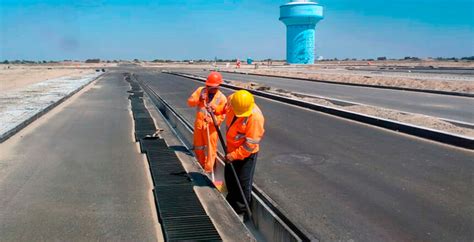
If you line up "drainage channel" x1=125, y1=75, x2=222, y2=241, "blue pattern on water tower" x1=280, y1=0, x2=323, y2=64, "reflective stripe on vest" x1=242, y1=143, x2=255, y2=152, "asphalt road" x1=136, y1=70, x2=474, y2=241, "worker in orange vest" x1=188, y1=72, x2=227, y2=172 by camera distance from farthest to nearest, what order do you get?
"blue pattern on water tower" x1=280, y1=0, x2=323, y2=64
"worker in orange vest" x1=188, y1=72, x2=227, y2=172
"reflective stripe on vest" x1=242, y1=143, x2=255, y2=152
"asphalt road" x1=136, y1=70, x2=474, y2=241
"drainage channel" x1=125, y1=75, x2=222, y2=241

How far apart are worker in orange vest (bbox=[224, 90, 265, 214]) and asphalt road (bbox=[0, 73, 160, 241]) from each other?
110 cm

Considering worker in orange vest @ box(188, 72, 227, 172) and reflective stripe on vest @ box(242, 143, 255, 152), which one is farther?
worker in orange vest @ box(188, 72, 227, 172)

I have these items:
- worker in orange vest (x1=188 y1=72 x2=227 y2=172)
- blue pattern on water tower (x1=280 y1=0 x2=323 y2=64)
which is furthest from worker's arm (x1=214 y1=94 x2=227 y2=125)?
blue pattern on water tower (x1=280 y1=0 x2=323 y2=64)

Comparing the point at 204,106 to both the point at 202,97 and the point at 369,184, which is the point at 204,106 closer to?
the point at 202,97

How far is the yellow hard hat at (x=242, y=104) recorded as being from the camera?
18.9 feet

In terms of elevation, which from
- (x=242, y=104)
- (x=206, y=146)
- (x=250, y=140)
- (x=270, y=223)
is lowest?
(x=270, y=223)

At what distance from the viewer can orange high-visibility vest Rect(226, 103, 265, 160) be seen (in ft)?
19.1

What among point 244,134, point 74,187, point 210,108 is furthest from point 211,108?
point 74,187

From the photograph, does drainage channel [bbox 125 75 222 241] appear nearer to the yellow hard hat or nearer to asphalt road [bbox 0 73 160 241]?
asphalt road [bbox 0 73 160 241]

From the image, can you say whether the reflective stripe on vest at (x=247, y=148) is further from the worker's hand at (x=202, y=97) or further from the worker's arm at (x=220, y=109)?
the worker's hand at (x=202, y=97)

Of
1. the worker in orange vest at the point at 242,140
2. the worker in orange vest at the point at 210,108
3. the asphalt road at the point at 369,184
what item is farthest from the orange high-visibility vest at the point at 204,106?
the worker in orange vest at the point at 242,140

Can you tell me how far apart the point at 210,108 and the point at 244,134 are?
1756 millimetres

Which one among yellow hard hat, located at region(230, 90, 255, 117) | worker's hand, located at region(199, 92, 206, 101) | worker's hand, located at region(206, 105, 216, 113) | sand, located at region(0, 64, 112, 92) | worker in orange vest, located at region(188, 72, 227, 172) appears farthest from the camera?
sand, located at region(0, 64, 112, 92)

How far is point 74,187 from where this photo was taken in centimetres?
720
